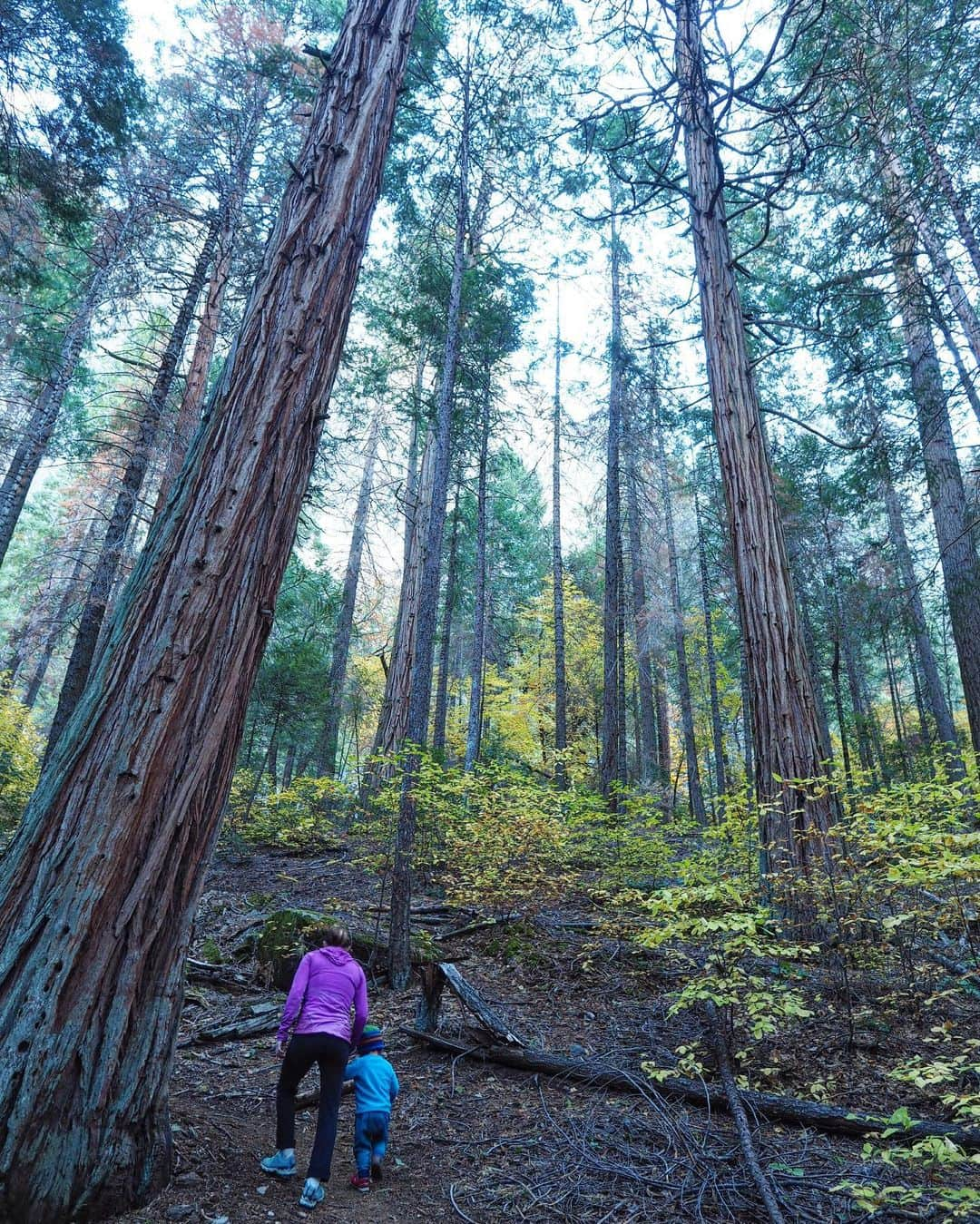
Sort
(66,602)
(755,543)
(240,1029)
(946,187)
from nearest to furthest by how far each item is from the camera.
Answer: (240,1029) < (755,543) < (946,187) < (66,602)

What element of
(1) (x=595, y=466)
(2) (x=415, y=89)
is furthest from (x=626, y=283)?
(2) (x=415, y=89)

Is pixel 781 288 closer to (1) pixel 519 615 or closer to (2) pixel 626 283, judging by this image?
(2) pixel 626 283

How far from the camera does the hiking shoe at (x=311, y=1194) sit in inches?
121

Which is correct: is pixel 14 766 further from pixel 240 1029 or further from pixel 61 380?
pixel 240 1029

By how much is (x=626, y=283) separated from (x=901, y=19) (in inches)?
368

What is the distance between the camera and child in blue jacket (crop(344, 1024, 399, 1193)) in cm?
352

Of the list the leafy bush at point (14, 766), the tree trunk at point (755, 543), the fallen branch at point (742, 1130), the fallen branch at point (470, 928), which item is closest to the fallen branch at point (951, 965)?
the tree trunk at point (755, 543)

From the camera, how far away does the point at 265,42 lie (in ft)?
39.4

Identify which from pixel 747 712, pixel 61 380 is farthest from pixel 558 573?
pixel 61 380

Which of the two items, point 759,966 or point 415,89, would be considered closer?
point 759,966

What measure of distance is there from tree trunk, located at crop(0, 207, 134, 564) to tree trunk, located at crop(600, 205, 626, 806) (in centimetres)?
1022

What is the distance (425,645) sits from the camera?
801 centimetres

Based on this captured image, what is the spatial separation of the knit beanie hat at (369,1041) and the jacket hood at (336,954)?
419 millimetres

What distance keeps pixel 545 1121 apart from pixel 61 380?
43.8 feet
